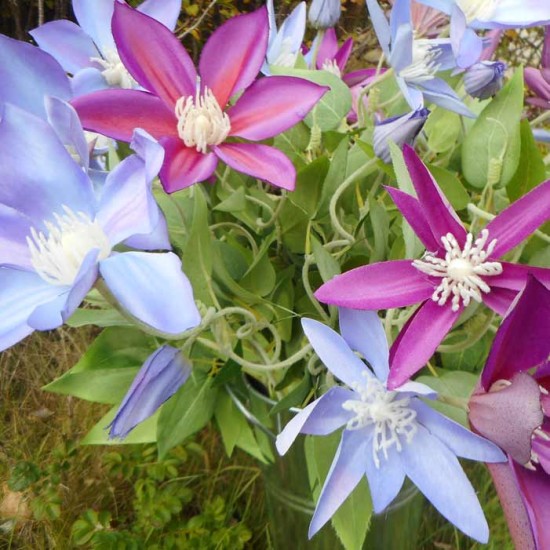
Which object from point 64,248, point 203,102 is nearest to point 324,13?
point 203,102

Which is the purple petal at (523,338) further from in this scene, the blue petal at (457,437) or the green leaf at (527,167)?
the green leaf at (527,167)

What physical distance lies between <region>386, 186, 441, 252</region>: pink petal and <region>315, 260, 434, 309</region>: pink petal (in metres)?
0.01

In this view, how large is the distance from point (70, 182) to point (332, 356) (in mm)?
128

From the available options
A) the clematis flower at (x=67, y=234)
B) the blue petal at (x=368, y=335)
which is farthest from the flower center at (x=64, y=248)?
the blue petal at (x=368, y=335)

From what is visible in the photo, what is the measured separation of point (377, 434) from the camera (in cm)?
31

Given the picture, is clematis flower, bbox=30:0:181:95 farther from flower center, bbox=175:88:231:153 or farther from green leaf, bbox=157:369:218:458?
green leaf, bbox=157:369:218:458

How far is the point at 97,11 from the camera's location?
0.36m

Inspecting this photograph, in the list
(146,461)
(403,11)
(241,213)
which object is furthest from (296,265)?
(146,461)

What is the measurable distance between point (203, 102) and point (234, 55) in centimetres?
3

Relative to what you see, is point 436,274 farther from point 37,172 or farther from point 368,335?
point 37,172

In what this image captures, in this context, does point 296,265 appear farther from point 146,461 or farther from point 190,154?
point 146,461

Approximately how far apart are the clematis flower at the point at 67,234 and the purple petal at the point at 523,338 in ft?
0.35

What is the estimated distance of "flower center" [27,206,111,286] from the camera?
0.26 meters

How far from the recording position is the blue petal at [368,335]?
0.97 ft
